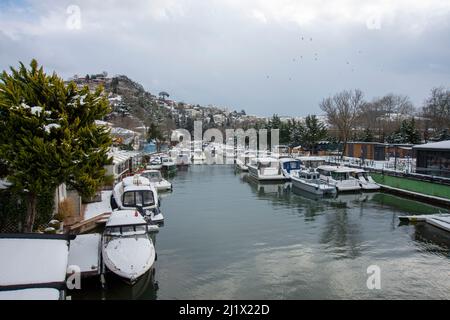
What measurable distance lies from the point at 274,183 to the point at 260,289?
96.0 ft

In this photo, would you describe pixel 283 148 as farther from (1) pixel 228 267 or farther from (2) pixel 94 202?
(1) pixel 228 267

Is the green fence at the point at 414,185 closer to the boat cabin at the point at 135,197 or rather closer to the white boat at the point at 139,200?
the white boat at the point at 139,200

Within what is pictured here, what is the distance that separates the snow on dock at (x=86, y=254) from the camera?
43.7 ft

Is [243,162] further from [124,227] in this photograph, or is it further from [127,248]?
[127,248]

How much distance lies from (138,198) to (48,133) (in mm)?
9798

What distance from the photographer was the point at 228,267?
15.3 meters

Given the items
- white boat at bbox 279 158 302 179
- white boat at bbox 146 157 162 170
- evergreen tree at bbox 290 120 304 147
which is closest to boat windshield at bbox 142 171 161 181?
white boat at bbox 146 157 162 170

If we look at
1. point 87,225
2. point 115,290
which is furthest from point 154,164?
point 115,290

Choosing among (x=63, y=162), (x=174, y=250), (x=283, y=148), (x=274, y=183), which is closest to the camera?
(x=63, y=162)

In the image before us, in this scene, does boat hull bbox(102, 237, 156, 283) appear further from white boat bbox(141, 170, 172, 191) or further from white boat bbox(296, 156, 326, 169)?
white boat bbox(296, 156, 326, 169)

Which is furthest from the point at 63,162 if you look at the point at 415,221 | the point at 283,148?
the point at 283,148

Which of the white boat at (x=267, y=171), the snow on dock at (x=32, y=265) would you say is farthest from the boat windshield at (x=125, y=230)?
the white boat at (x=267, y=171)

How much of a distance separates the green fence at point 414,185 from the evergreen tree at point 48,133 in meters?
25.9
